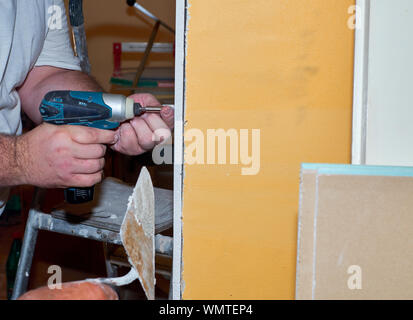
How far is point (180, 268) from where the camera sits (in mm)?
783

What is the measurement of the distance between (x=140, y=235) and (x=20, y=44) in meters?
0.60

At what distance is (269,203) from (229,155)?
121mm

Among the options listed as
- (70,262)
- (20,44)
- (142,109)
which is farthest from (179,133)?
(70,262)

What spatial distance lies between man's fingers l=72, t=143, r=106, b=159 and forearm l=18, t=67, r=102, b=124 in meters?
0.34

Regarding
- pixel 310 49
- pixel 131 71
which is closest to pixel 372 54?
pixel 310 49

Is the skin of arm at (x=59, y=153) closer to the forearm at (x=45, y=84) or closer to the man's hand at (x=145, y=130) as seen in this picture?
the man's hand at (x=145, y=130)

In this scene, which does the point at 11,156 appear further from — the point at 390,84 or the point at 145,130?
the point at 390,84

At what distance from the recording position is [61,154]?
0.78 m

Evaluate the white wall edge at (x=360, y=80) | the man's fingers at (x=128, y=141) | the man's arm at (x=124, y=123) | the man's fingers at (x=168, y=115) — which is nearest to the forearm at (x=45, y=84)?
the man's arm at (x=124, y=123)

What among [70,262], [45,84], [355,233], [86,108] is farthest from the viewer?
[70,262]

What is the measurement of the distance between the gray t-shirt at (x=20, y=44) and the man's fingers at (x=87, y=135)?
0.96 ft

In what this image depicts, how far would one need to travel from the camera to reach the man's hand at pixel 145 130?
35.5 inches
